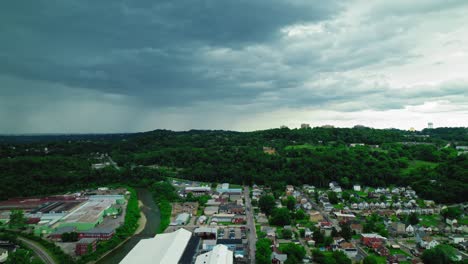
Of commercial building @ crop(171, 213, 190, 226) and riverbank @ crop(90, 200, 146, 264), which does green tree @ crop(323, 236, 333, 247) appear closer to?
commercial building @ crop(171, 213, 190, 226)

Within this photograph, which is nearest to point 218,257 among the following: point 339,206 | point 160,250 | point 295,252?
point 160,250

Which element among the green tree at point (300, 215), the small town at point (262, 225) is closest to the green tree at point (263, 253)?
the small town at point (262, 225)

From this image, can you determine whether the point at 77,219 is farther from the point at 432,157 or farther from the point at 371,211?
the point at 432,157

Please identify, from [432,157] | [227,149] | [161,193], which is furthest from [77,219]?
[432,157]

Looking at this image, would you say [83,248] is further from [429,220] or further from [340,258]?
[429,220]

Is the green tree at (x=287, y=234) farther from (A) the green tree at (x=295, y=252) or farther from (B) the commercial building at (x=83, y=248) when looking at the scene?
(B) the commercial building at (x=83, y=248)
